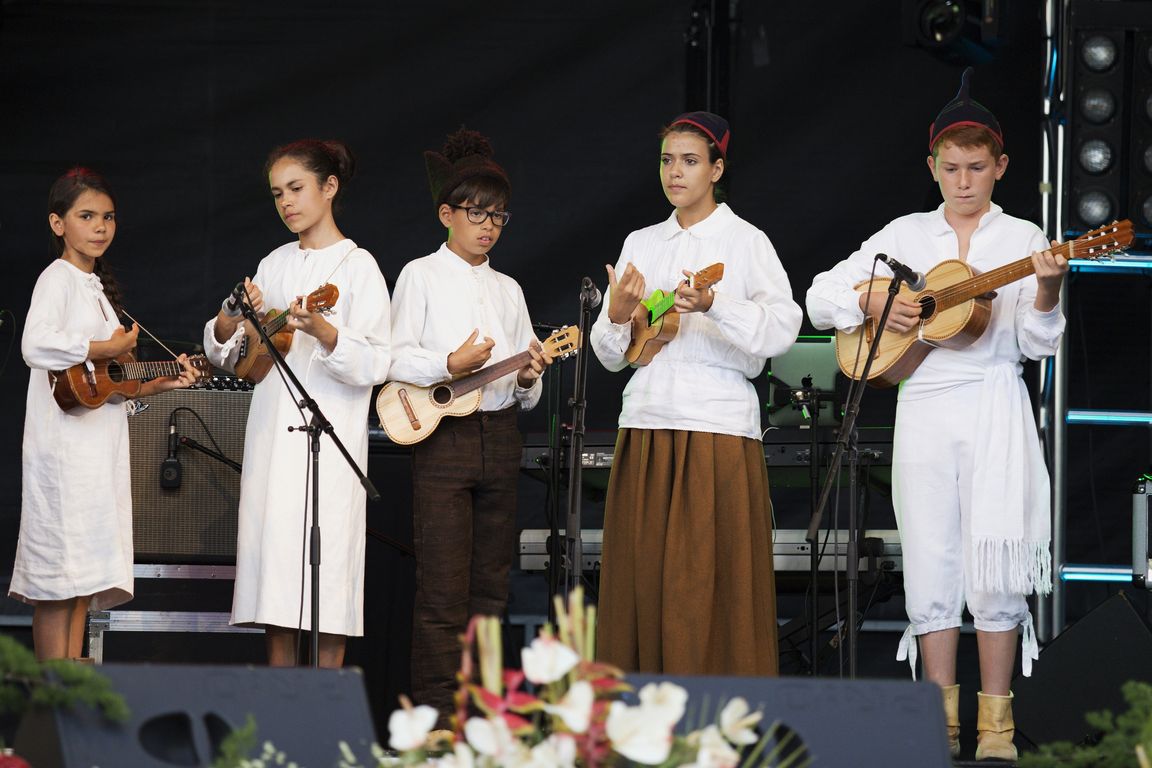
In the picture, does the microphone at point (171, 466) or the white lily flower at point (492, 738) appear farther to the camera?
the microphone at point (171, 466)

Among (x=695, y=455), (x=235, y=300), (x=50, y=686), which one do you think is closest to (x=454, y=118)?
(x=235, y=300)

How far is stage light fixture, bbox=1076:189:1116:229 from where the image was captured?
539 centimetres

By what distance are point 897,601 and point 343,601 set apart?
263 cm

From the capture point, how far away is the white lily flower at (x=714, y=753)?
164 centimetres

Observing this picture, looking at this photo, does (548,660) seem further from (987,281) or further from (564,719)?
(987,281)

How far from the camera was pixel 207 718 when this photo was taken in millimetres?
2285

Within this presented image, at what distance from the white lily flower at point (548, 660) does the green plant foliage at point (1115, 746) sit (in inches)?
34.5

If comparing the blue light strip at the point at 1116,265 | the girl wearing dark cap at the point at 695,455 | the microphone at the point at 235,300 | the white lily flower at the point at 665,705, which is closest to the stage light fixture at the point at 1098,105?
the blue light strip at the point at 1116,265

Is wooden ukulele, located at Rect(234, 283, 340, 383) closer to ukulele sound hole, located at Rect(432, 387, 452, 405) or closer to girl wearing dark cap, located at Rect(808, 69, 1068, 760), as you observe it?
ukulele sound hole, located at Rect(432, 387, 452, 405)

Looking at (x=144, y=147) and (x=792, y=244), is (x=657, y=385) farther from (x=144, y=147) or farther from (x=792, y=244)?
(x=144, y=147)

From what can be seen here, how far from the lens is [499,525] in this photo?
4.81m

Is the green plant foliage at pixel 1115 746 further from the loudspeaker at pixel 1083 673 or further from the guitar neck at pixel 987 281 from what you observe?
the loudspeaker at pixel 1083 673

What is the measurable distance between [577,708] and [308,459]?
307cm

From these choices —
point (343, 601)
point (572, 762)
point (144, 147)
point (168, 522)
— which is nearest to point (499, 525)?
point (343, 601)
